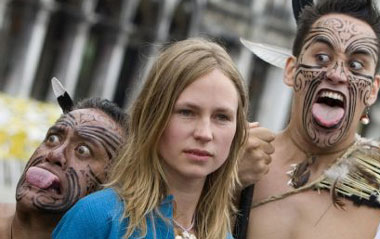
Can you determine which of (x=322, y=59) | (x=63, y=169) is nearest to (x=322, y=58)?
(x=322, y=59)

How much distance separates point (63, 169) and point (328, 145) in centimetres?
122

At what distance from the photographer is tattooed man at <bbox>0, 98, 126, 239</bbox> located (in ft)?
10.7

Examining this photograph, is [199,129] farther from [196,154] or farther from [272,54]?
[272,54]

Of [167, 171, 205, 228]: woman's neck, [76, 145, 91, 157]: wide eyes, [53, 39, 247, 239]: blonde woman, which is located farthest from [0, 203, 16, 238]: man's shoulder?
[167, 171, 205, 228]: woman's neck

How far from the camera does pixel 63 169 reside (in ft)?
10.8

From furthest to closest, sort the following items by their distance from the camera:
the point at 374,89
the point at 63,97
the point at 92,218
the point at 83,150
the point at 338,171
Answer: the point at 374,89 → the point at 338,171 → the point at 63,97 → the point at 83,150 → the point at 92,218

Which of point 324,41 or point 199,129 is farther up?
point 324,41

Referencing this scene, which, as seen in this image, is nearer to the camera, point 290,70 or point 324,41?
point 324,41

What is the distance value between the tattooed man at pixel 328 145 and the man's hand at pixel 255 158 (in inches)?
8.4

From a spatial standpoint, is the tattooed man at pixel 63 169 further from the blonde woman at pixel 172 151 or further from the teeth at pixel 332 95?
the teeth at pixel 332 95

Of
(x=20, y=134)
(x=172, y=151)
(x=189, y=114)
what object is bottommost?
(x=20, y=134)

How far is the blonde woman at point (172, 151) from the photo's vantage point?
2.82 m

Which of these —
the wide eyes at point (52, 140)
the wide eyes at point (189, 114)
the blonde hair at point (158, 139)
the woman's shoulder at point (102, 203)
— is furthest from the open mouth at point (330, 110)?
the woman's shoulder at point (102, 203)

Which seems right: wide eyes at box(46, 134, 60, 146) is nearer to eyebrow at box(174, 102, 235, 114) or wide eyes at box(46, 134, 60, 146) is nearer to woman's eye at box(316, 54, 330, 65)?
eyebrow at box(174, 102, 235, 114)
